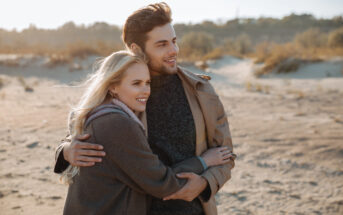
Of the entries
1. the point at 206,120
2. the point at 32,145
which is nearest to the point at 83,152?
the point at 206,120

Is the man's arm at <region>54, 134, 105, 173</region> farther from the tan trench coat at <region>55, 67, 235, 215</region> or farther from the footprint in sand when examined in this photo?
the footprint in sand

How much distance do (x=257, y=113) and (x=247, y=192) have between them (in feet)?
14.6

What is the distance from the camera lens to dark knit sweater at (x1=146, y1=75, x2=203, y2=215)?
7.22ft

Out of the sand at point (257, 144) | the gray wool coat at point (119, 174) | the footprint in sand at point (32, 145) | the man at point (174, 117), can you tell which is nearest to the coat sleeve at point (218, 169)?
the man at point (174, 117)

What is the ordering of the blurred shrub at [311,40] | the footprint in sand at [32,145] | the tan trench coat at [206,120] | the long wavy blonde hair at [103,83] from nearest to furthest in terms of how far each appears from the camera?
the long wavy blonde hair at [103,83]
the tan trench coat at [206,120]
the footprint in sand at [32,145]
the blurred shrub at [311,40]

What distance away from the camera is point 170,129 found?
229 cm

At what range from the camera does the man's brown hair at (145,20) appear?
245 cm

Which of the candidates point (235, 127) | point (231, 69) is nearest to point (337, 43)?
point (231, 69)

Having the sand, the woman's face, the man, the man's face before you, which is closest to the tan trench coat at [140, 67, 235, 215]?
the man

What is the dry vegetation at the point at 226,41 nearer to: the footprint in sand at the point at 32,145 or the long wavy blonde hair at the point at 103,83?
the footprint in sand at the point at 32,145

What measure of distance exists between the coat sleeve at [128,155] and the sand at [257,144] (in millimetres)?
809

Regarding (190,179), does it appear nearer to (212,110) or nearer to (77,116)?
(212,110)

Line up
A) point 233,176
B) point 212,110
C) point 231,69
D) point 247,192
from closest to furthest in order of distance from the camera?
1. point 212,110
2. point 247,192
3. point 233,176
4. point 231,69

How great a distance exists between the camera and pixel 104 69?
2.06m
